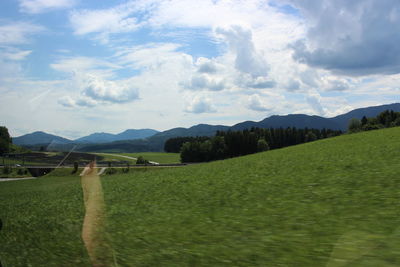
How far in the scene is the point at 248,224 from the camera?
36.4 ft

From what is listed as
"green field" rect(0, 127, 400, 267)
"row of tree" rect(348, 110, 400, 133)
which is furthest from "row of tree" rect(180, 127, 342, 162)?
A: "green field" rect(0, 127, 400, 267)

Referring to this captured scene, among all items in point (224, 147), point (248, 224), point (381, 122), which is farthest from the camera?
point (224, 147)

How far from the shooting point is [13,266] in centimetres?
984

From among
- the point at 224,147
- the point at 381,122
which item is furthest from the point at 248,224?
the point at 381,122

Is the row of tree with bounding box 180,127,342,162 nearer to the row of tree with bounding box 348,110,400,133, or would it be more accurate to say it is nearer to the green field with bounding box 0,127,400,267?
the row of tree with bounding box 348,110,400,133

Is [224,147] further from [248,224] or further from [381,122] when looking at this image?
[248,224]

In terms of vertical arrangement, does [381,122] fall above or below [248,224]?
above

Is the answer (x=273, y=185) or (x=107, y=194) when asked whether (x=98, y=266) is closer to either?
(x=273, y=185)

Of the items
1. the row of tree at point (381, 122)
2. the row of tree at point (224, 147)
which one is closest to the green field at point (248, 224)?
the row of tree at point (381, 122)

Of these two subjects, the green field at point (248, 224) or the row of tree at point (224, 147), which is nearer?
the green field at point (248, 224)

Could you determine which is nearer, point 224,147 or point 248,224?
point 248,224

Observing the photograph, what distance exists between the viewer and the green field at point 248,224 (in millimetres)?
8133

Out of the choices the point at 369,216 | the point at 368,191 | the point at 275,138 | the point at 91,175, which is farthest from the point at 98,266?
the point at 275,138

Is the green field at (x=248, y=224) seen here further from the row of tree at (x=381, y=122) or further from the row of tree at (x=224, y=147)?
the row of tree at (x=224, y=147)
